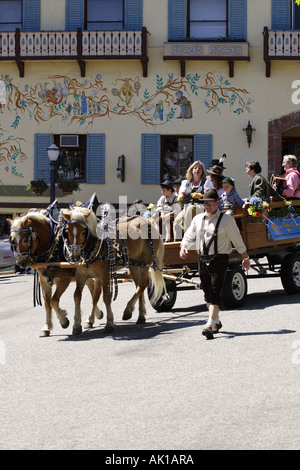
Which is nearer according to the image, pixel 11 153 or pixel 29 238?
pixel 29 238

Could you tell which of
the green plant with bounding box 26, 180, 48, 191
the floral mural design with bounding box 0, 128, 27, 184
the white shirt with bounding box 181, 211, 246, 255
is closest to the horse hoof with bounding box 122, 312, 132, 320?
the white shirt with bounding box 181, 211, 246, 255

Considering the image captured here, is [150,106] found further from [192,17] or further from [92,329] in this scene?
[92,329]

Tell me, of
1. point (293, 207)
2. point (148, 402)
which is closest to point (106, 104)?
point (293, 207)

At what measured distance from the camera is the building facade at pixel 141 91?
2806 centimetres

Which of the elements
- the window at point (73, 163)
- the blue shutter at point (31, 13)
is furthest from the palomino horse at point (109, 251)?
the blue shutter at point (31, 13)

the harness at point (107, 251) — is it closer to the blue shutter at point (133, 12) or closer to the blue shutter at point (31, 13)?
the blue shutter at point (133, 12)

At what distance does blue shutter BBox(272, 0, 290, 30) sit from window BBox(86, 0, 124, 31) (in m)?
5.27

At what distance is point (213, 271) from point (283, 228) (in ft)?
13.7

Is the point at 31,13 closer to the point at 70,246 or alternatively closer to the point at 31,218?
the point at 31,218

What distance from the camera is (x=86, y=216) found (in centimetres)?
1110

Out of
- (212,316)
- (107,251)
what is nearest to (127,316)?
(107,251)

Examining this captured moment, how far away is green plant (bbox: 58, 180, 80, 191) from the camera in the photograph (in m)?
28.2

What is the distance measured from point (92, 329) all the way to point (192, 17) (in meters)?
18.9

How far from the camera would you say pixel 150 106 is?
28.5 m
